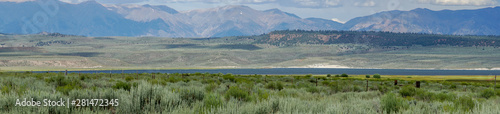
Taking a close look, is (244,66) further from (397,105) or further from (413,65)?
(397,105)

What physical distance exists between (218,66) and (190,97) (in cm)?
17593

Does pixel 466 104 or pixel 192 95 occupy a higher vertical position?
pixel 192 95

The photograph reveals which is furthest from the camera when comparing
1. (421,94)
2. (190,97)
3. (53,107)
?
(421,94)

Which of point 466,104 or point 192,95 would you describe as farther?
point 466,104

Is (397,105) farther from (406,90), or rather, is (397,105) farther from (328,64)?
(328,64)

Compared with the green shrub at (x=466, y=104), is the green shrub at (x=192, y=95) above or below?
above

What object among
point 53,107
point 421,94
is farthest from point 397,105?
point 421,94

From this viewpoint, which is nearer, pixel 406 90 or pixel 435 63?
pixel 406 90

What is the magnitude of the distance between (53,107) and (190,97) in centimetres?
369

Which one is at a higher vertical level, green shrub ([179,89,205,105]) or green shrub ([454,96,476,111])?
green shrub ([179,89,205,105])

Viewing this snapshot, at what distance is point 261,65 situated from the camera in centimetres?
19538

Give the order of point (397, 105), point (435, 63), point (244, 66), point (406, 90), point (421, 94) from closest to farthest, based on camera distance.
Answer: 1. point (397, 105)
2. point (421, 94)
3. point (406, 90)
4. point (435, 63)
5. point (244, 66)

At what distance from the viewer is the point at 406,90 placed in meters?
21.9

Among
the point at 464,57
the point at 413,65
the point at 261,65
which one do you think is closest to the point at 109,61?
the point at 261,65
